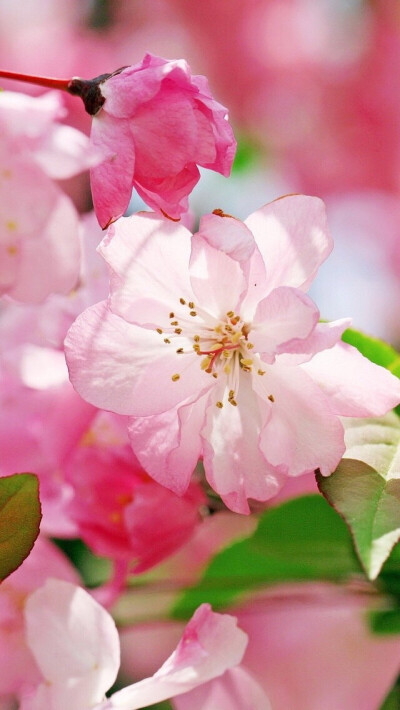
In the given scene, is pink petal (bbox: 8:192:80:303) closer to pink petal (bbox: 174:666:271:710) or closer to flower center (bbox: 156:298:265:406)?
flower center (bbox: 156:298:265:406)

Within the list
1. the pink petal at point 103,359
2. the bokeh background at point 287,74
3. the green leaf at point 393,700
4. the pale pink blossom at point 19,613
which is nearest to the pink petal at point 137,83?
the pink petal at point 103,359

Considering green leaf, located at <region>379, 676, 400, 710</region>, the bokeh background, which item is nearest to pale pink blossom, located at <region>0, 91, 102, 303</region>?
green leaf, located at <region>379, 676, 400, 710</region>

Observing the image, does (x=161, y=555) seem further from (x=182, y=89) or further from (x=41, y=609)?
(x=182, y=89)

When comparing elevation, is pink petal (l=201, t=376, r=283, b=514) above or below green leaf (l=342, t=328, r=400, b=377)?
below

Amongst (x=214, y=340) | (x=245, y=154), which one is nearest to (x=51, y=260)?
(x=214, y=340)

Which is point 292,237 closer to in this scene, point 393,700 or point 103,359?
point 103,359

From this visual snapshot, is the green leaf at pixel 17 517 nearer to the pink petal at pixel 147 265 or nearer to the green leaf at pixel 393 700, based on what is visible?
the pink petal at pixel 147 265
